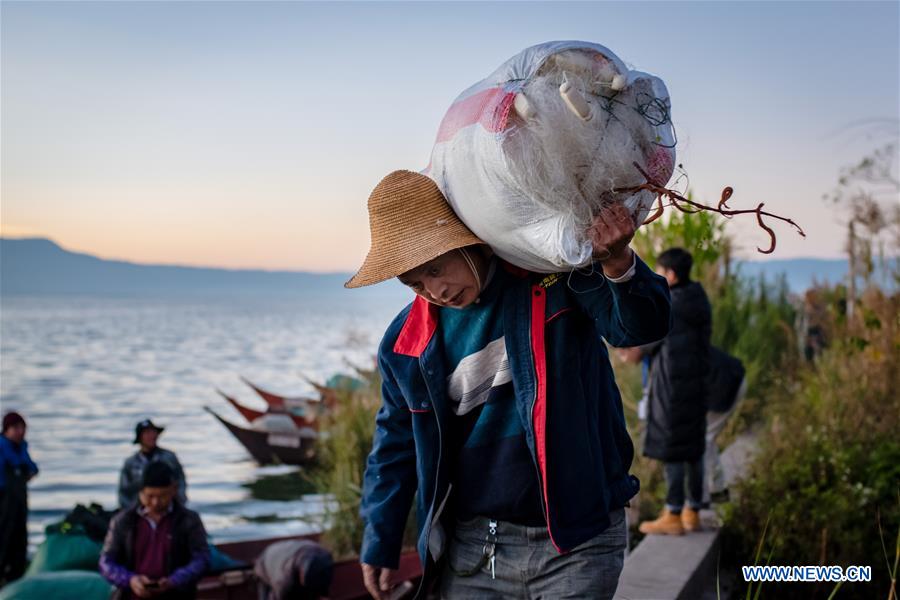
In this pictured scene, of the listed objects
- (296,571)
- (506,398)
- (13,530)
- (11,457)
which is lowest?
(13,530)

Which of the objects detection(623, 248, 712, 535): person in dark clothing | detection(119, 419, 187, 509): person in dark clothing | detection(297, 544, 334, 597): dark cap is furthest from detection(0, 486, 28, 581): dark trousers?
detection(623, 248, 712, 535): person in dark clothing

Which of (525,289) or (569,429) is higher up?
(525,289)

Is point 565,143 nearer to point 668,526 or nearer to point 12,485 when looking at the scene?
point 668,526

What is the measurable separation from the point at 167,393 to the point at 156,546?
38662 mm

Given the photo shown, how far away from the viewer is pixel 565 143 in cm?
215

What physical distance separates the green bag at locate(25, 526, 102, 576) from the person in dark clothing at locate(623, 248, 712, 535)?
4874mm

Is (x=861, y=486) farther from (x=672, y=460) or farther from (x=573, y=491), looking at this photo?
(x=573, y=491)

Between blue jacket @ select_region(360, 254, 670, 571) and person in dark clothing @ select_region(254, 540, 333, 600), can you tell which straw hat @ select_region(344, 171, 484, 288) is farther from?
person in dark clothing @ select_region(254, 540, 333, 600)

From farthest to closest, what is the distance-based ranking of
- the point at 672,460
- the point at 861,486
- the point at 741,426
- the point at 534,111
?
the point at 741,426 → the point at 672,460 → the point at 861,486 → the point at 534,111

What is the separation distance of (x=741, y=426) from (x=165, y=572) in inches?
255

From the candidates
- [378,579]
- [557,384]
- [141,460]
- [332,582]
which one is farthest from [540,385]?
[141,460]

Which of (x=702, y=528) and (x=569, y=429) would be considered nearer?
(x=569, y=429)

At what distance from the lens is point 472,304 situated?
2.63 meters

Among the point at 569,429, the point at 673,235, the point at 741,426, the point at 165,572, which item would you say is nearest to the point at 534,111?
the point at 569,429
